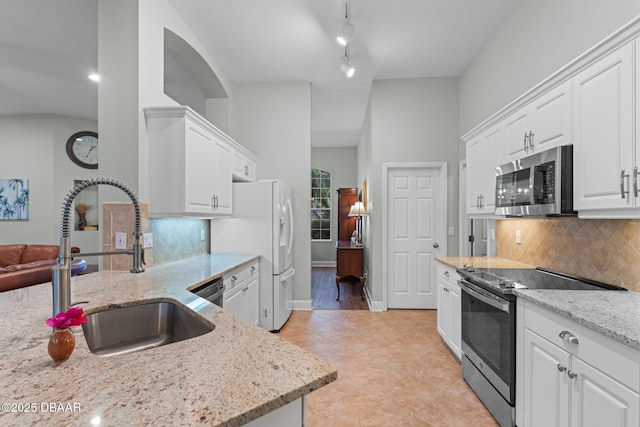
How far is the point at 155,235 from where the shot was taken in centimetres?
266

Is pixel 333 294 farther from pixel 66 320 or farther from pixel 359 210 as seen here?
pixel 66 320

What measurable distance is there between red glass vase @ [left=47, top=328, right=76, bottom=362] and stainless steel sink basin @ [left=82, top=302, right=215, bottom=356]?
429 mm

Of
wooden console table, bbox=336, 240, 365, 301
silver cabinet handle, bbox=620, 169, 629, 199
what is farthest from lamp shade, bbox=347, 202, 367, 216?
silver cabinet handle, bbox=620, 169, 629, 199

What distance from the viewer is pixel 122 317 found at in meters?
1.42

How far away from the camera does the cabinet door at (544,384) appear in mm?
1406

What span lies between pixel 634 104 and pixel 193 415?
2.06 m

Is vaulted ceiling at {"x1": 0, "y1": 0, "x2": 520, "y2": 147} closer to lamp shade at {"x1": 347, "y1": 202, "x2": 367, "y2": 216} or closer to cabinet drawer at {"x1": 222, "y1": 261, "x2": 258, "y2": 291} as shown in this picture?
lamp shade at {"x1": 347, "y1": 202, "x2": 367, "y2": 216}

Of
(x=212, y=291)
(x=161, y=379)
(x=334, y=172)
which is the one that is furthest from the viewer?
(x=334, y=172)

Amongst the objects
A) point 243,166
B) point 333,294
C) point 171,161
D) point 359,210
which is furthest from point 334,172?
point 171,161

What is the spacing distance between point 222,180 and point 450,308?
2.60 metres

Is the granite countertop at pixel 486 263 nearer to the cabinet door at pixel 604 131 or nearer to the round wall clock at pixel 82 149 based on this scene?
the cabinet door at pixel 604 131

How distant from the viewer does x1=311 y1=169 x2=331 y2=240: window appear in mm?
8445

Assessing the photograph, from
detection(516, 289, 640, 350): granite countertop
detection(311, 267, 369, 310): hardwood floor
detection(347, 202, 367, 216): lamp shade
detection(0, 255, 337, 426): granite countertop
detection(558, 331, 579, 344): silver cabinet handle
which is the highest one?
detection(347, 202, 367, 216): lamp shade

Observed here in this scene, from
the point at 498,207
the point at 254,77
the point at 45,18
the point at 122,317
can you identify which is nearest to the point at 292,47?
the point at 254,77
